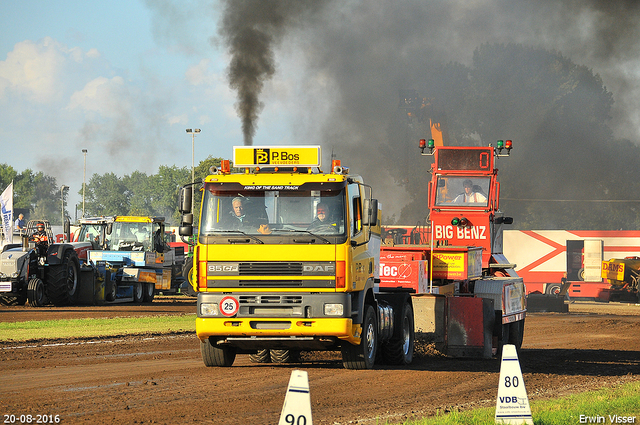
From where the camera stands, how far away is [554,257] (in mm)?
42312

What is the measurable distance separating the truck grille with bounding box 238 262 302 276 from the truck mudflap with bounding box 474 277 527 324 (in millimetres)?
5246

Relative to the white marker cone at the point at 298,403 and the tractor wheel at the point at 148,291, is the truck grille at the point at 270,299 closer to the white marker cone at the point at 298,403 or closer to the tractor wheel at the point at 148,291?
the white marker cone at the point at 298,403

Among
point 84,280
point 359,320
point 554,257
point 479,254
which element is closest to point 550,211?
point 554,257

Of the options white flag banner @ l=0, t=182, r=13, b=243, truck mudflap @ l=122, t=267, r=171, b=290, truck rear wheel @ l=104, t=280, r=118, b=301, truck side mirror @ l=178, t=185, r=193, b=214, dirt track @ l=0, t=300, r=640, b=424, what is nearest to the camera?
dirt track @ l=0, t=300, r=640, b=424

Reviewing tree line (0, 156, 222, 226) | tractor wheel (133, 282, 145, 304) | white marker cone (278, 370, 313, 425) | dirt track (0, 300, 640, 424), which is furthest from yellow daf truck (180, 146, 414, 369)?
tree line (0, 156, 222, 226)

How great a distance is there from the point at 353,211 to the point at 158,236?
2294 centimetres

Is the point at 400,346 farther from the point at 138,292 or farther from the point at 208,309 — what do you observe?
the point at 138,292

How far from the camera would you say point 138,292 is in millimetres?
32156

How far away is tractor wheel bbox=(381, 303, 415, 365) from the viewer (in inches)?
523

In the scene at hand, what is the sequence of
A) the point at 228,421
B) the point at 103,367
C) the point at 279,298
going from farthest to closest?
the point at 103,367 < the point at 279,298 < the point at 228,421

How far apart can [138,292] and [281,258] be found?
22287 millimetres

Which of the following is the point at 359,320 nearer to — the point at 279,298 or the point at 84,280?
the point at 279,298

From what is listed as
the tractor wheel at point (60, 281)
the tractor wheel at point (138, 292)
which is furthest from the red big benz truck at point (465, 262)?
the tractor wheel at point (138, 292)

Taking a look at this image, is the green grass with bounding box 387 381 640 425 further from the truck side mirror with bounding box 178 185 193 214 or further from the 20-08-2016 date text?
the truck side mirror with bounding box 178 185 193 214
